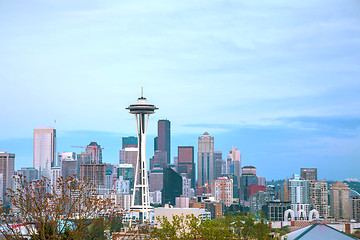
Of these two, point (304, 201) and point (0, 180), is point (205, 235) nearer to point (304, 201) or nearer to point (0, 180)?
point (304, 201)

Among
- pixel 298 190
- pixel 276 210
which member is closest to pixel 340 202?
pixel 276 210

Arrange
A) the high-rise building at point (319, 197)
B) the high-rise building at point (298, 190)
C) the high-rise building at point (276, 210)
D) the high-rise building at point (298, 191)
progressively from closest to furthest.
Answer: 1. the high-rise building at point (276, 210)
2. the high-rise building at point (319, 197)
3. the high-rise building at point (298, 191)
4. the high-rise building at point (298, 190)

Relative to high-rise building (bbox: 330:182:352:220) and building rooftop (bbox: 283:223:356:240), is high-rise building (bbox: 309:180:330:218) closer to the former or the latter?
high-rise building (bbox: 330:182:352:220)

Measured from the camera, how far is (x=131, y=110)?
11100 cm

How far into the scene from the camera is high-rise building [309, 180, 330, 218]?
175 m

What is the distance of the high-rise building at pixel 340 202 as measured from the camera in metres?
161

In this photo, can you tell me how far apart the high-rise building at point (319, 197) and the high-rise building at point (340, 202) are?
4152 millimetres

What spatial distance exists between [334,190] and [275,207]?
21.9 meters

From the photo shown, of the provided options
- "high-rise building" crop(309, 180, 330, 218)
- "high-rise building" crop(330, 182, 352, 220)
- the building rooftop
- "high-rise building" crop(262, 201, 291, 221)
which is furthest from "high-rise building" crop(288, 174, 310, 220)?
the building rooftop

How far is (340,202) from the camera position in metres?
165

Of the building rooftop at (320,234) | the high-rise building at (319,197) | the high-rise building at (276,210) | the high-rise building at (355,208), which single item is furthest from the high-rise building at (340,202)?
the building rooftop at (320,234)

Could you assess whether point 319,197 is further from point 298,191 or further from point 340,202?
point 340,202

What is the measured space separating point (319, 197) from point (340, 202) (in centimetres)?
1760

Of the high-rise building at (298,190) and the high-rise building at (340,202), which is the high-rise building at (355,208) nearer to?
the high-rise building at (340,202)
